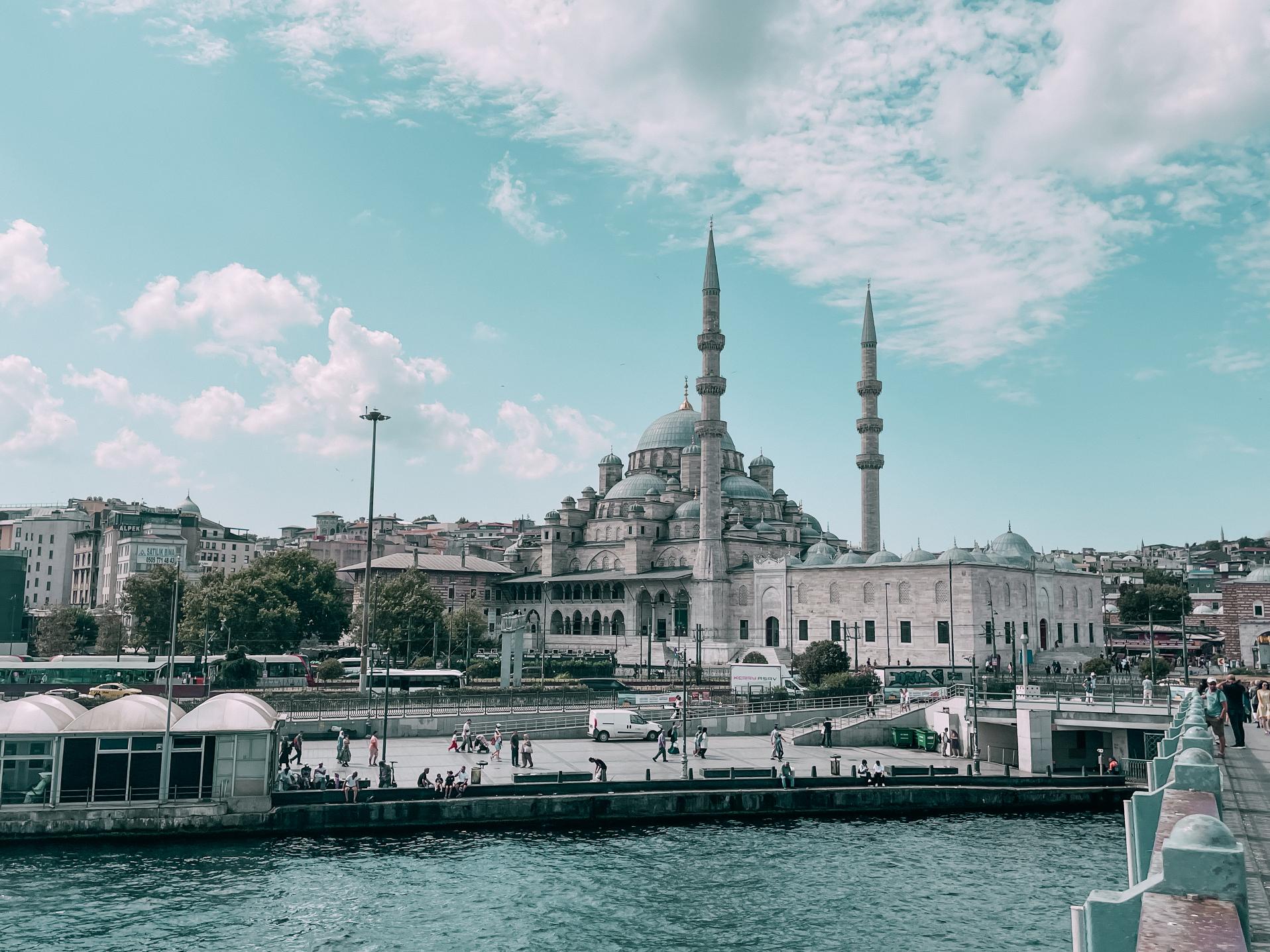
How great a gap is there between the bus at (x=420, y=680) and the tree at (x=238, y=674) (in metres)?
5.19

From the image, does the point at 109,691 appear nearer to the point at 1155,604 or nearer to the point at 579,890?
the point at 579,890

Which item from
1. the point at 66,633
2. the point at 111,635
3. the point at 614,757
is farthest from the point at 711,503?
the point at 66,633

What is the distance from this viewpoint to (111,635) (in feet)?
206

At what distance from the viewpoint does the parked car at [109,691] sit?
38281 millimetres

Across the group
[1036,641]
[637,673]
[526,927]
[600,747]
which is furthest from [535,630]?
[526,927]

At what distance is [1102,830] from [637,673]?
35419 mm

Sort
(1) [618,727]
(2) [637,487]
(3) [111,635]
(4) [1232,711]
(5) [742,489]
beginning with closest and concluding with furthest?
1. (4) [1232,711]
2. (1) [618,727]
3. (3) [111,635]
4. (5) [742,489]
5. (2) [637,487]

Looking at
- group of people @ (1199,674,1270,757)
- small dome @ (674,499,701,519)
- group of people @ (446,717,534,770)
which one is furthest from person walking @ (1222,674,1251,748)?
small dome @ (674,499,701,519)

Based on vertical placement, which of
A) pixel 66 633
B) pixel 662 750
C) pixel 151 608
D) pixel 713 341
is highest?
pixel 713 341

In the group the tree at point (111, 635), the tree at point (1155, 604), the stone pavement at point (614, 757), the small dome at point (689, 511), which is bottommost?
the stone pavement at point (614, 757)

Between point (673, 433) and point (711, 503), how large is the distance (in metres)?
20.8

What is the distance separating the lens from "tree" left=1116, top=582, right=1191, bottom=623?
8206 centimetres

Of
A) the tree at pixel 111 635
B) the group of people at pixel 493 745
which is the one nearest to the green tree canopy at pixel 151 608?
the tree at pixel 111 635

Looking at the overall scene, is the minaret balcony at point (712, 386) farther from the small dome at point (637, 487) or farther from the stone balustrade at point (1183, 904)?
the stone balustrade at point (1183, 904)
